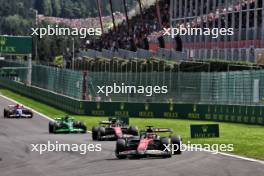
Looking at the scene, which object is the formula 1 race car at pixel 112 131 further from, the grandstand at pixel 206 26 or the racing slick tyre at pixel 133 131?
the grandstand at pixel 206 26

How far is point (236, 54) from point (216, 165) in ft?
102

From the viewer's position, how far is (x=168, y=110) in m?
44.3

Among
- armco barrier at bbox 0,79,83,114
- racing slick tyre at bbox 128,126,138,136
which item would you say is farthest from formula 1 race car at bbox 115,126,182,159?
armco barrier at bbox 0,79,83,114

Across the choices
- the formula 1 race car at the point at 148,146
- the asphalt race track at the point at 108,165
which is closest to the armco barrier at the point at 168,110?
the asphalt race track at the point at 108,165

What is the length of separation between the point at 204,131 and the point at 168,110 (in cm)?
1687

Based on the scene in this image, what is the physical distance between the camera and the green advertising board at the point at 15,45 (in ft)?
276

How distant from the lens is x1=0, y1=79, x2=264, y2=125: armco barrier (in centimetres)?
3692

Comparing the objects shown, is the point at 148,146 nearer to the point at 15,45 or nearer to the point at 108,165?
the point at 108,165

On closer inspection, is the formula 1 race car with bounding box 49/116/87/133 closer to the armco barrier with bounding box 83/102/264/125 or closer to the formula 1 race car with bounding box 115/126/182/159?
the armco barrier with bounding box 83/102/264/125

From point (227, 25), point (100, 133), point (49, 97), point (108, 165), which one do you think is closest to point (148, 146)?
point (108, 165)

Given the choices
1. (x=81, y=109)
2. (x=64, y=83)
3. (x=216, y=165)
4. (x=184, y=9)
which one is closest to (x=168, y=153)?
(x=216, y=165)

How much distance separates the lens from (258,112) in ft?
117

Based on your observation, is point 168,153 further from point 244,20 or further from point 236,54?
point 244,20

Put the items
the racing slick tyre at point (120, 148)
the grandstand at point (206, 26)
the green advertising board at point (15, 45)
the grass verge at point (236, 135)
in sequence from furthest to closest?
the green advertising board at point (15, 45) < the grandstand at point (206, 26) < the grass verge at point (236, 135) < the racing slick tyre at point (120, 148)
